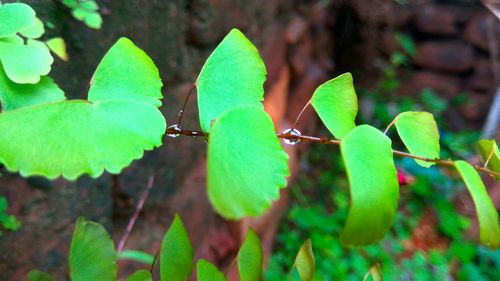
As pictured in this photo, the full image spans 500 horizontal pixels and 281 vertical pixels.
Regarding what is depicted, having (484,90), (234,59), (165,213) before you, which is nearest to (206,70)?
(234,59)

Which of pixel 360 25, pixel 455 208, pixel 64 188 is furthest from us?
pixel 360 25

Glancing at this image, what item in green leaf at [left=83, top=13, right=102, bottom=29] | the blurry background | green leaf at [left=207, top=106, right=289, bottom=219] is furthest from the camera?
the blurry background

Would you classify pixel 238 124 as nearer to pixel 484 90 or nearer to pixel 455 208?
pixel 455 208

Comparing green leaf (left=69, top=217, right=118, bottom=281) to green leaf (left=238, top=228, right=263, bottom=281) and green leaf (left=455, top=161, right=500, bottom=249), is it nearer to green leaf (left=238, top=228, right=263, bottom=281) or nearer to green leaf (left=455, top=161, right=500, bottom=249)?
green leaf (left=238, top=228, right=263, bottom=281)

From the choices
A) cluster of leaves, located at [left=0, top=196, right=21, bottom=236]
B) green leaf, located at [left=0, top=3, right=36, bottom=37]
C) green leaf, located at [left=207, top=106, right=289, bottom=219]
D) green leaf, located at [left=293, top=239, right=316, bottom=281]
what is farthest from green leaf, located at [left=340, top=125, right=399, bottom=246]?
cluster of leaves, located at [left=0, top=196, right=21, bottom=236]

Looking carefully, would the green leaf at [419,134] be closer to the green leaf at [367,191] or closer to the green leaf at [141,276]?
the green leaf at [367,191]

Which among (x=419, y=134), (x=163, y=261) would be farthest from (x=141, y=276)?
(x=419, y=134)
